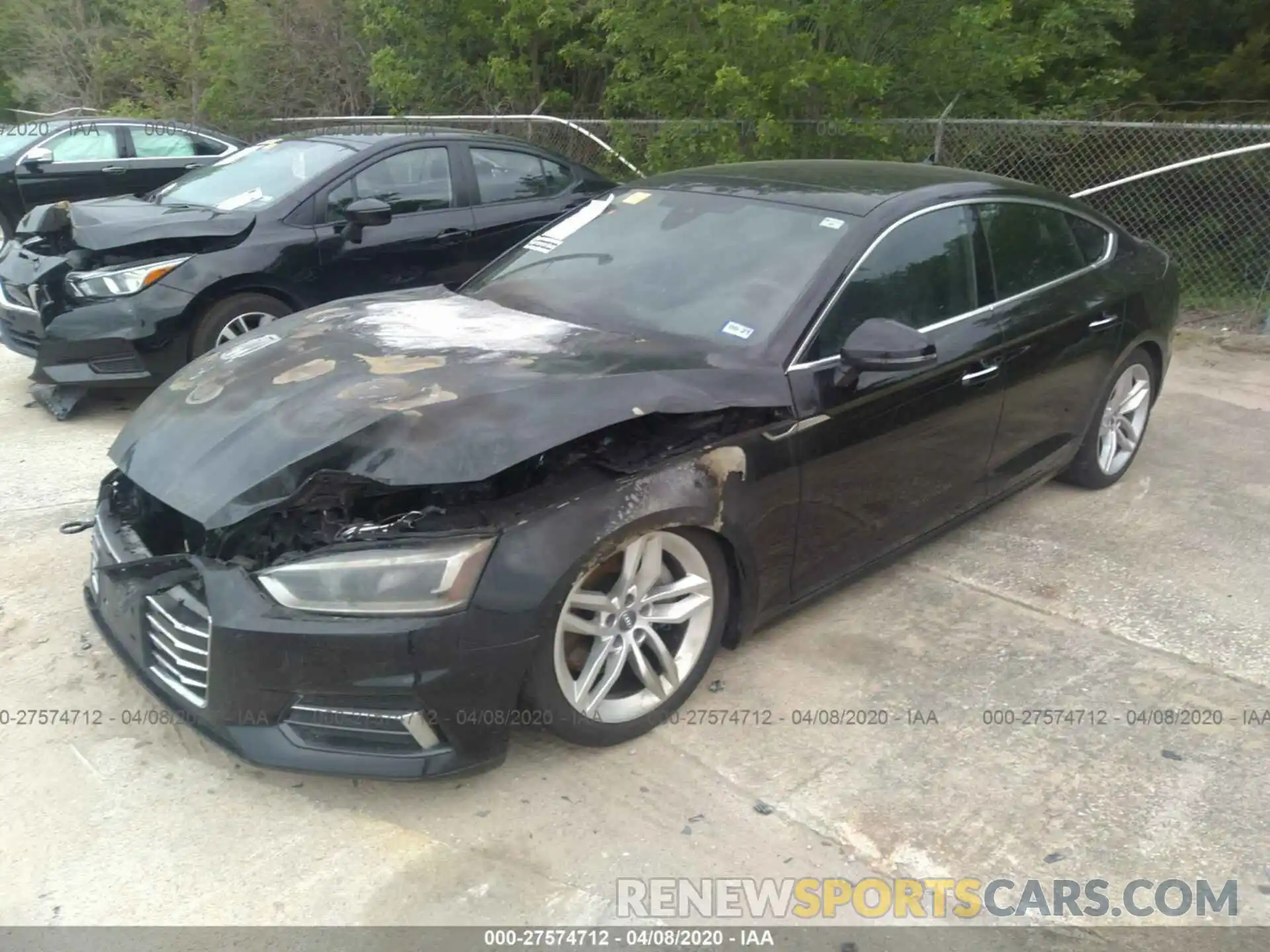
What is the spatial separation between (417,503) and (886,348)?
Result: 150 cm

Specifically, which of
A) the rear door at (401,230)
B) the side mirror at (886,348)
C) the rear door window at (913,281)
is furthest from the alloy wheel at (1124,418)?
the rear door at (401,230)

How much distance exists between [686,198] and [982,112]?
700cm

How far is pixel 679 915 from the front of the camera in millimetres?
2547

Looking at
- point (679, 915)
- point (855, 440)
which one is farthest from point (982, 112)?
point (679, 915)

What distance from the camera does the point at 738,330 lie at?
11.3 feet

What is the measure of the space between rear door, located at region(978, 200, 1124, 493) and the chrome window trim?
11 mm

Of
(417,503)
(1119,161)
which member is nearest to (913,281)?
(417,503)

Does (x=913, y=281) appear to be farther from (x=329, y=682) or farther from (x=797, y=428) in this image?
(x=329, y=682)

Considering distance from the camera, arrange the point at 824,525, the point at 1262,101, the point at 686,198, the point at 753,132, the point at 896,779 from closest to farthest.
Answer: the point at 896,779
the point at 824,525
the point at 686,198
the point at 753,132
the point at 1262,101

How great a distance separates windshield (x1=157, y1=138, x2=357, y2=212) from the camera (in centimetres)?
628

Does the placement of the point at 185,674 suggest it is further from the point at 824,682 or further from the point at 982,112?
the point at 982,112

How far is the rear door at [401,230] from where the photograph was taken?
20.4ft

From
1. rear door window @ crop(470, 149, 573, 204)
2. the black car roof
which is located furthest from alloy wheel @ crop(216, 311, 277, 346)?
the black car roof

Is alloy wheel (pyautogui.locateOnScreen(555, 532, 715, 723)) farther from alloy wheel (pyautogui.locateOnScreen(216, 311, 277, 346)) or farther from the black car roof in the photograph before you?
alloy wheel (pyautogui.locateOnScreen(216, 311, 277, 346))
